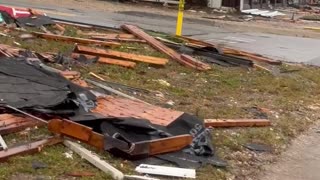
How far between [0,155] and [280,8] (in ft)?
117

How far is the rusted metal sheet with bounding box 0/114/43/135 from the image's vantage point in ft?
20.4

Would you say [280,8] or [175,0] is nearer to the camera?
[175,0]

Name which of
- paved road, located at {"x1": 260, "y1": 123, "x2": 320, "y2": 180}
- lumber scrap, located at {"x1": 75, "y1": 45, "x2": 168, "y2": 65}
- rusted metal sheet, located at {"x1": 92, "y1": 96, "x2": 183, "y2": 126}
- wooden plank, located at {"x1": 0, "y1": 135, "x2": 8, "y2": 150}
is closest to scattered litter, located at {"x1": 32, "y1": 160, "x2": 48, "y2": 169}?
wooden plank, located at {"x1": 0, "y1": 135, "x2": 8, "y2": 150}

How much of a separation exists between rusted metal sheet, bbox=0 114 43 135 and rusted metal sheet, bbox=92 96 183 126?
0.92 m

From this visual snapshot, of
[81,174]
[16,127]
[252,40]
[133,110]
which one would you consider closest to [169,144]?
[81,174]

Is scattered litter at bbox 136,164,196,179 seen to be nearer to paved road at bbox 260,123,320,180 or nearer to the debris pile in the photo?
the debris pile

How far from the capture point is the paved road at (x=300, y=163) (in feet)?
22.2

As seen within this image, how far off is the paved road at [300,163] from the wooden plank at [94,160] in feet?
5.75

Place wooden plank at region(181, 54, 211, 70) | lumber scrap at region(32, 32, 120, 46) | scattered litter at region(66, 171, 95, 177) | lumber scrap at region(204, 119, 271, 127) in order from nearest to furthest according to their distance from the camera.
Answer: scattered litter at region(66, 171, 95, 177), lumber scrap at region(204, 119, 271, 127), wooden plank at region(181, 54, 211, 70), lumber scrap at region(32, 32, 120, 46)

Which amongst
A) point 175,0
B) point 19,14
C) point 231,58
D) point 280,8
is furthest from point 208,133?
point 280,8

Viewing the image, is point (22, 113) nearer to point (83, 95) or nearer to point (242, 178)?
point (83, 95)

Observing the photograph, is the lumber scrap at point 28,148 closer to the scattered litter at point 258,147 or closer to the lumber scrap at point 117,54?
the scattered litter at point 258,147

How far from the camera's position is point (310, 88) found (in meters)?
12.0

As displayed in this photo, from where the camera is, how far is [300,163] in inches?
288
